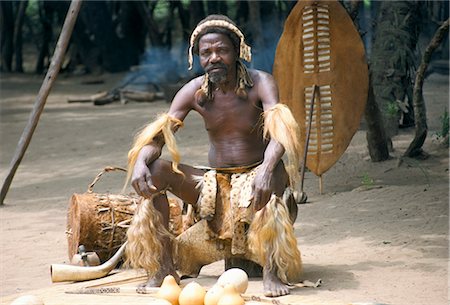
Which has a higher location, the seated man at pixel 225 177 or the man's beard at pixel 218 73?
the man's beard at pixel 218 73

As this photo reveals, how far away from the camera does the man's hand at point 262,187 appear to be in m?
4.69

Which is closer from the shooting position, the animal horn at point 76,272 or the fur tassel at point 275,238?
the fur tassel at point 275,238

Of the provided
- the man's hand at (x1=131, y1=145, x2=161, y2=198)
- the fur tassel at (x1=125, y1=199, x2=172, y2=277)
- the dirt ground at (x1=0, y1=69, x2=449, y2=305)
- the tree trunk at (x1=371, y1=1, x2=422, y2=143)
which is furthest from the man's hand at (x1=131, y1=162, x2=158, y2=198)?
the tree trunk at (x1=371, y1=1, x2=422, y2=143)

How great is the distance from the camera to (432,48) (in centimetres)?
786

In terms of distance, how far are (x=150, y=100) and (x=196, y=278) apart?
32.1 feet

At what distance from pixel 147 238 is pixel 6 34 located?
54.7 feet

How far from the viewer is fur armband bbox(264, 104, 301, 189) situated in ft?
15.8

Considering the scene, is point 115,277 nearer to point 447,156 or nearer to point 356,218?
point 356,218

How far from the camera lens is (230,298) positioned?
405 cm

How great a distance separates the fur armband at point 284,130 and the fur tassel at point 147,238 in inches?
28.6

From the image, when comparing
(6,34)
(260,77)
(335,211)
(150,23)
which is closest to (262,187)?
(260,77)

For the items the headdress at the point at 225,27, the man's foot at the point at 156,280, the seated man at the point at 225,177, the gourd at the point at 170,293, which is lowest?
the man's foot at the point at 156,280

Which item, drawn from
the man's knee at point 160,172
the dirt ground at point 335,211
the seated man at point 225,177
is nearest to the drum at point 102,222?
the dirt ground at point 335,211

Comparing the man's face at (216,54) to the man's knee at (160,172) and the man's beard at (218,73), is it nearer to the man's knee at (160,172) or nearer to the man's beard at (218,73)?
the man's beard at (218,73)
